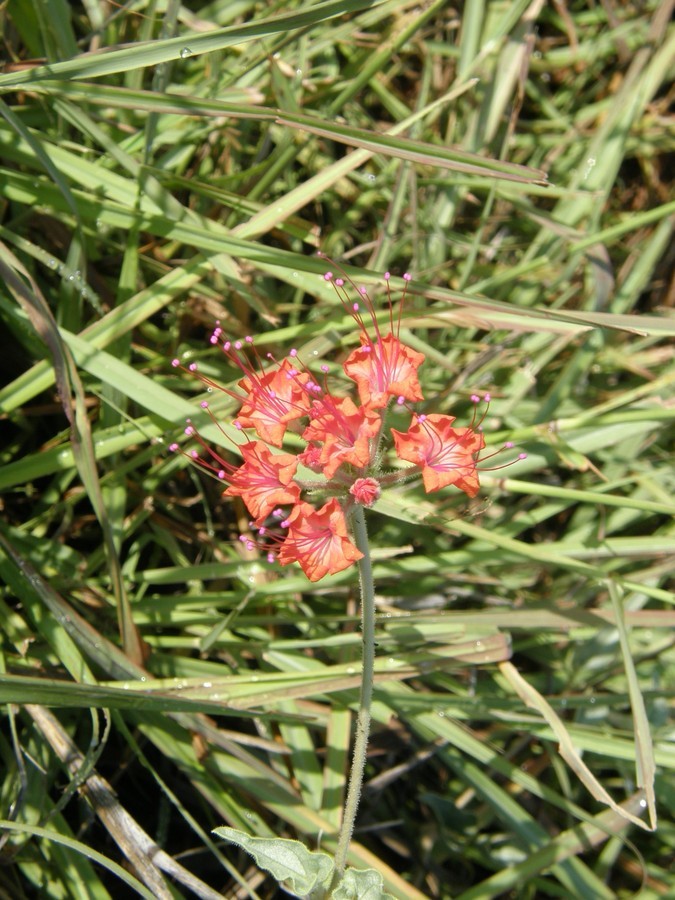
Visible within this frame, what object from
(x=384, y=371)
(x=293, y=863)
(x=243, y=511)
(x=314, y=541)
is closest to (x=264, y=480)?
(x=314, y=541)

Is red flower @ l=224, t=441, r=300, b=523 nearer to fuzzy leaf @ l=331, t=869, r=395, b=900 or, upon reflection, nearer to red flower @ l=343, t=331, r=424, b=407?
red flower @ l=343, t=331, r=424, b=407

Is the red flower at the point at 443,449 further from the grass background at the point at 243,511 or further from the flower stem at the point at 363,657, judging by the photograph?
the grass background at the point at 243,511

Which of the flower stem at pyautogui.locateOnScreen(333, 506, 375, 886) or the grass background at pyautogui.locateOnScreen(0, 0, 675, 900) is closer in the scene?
the flower stem at pyautogui.locateOnScreen(333, 506, 375, 886)

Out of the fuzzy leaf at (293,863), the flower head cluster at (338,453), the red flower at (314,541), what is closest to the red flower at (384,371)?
the flower head cluster at (338,453)

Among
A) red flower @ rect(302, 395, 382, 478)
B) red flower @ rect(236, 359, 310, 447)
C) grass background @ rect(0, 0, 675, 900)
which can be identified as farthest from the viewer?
A: grass background @ rect(0, 0, 675, 900)

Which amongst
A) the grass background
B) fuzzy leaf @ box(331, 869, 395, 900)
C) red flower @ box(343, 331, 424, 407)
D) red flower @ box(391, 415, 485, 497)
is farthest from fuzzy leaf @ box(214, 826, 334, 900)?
red flower @ box(343, 331, 424, 407)

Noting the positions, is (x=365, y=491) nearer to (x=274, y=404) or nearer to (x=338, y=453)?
(x=338, y=453)

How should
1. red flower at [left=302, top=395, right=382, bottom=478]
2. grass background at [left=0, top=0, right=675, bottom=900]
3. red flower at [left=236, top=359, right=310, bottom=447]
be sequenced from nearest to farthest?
red flower at [left=302, top=395, right=382, bottom=478] < red flower at [left=236, top=359, right=310, bottom=447] < grass background at [left=0, top=0, right=675, bottom=900]
